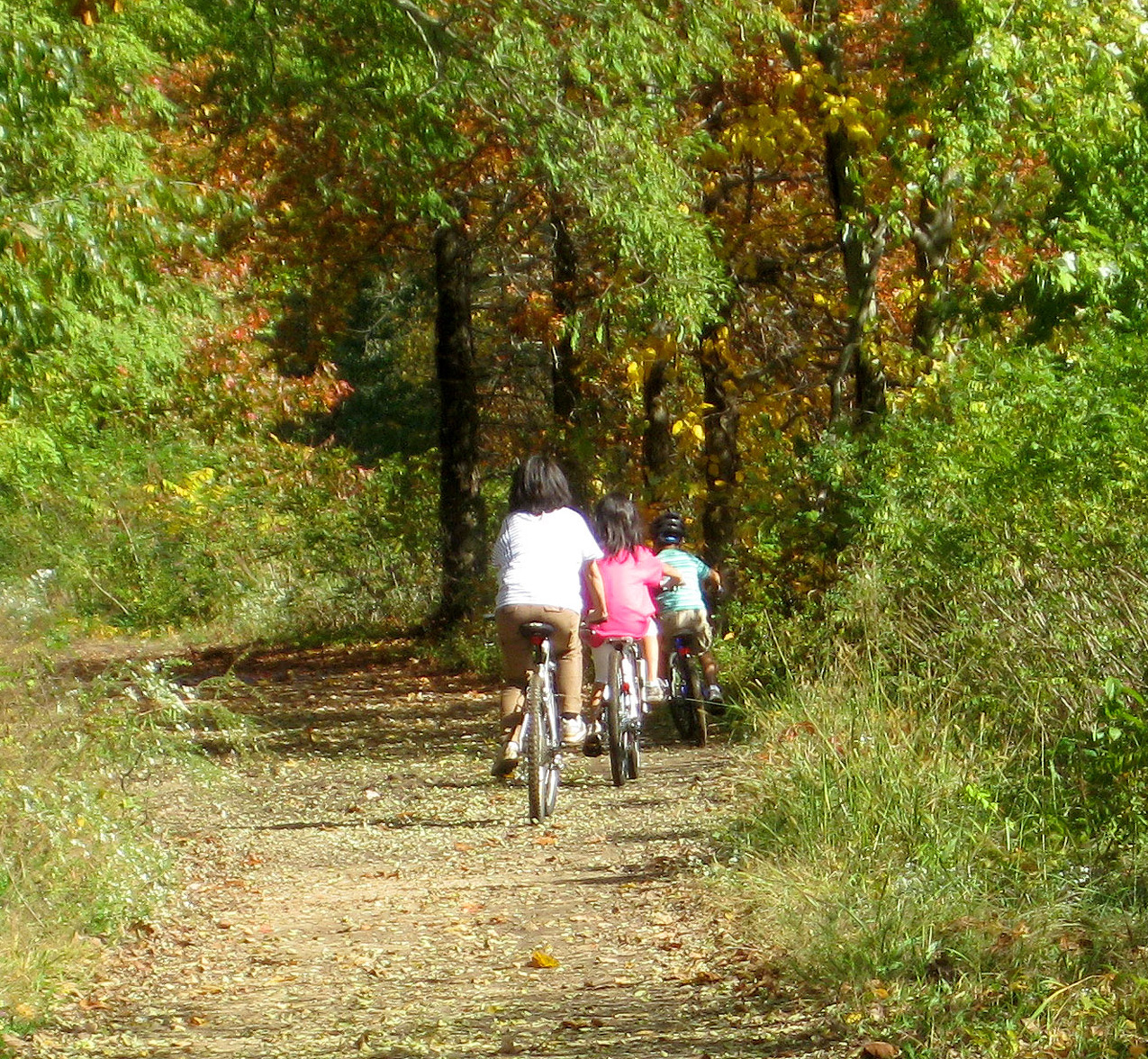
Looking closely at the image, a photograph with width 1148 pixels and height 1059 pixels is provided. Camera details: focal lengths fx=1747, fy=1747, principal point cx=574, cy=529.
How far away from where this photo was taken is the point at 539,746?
9.79 metres

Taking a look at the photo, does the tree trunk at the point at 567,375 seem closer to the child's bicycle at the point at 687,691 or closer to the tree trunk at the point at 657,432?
the tree trunk at the point at 657,432

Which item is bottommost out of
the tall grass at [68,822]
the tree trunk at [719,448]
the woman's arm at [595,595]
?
the tall grass at [68,822]

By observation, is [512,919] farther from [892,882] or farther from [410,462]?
[410,462]

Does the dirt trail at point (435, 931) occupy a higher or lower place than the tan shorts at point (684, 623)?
lower

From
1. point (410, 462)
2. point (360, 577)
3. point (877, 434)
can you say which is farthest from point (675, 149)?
point (360, 577)

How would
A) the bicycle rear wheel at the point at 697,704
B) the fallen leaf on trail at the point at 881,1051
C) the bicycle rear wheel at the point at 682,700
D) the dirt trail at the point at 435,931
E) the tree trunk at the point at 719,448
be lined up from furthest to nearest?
the tree trunk at the point at 719,448 < the bicycle rear wheel at the point at 682,700 < the bicycle rear wheel at the point at 697,704 < the dirt trail at the point at 435,931 < the fallen leaf on trail at the point at 881,1051

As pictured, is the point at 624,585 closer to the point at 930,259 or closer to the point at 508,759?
the point at 508,759

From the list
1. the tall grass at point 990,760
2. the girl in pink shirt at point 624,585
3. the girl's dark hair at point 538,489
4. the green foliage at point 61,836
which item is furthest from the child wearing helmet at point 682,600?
the green foliage at point 61,836

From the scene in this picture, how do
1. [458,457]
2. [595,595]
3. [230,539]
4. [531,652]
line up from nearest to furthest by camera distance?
[531,652] < [595,595] < [458,457] < [230,539]

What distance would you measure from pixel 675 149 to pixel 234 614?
1566 cm

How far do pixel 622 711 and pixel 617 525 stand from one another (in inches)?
60.4

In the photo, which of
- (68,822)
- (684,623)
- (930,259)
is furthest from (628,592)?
(930,259)

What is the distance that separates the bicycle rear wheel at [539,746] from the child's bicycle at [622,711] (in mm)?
1025

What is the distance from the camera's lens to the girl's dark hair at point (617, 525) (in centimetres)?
1210
